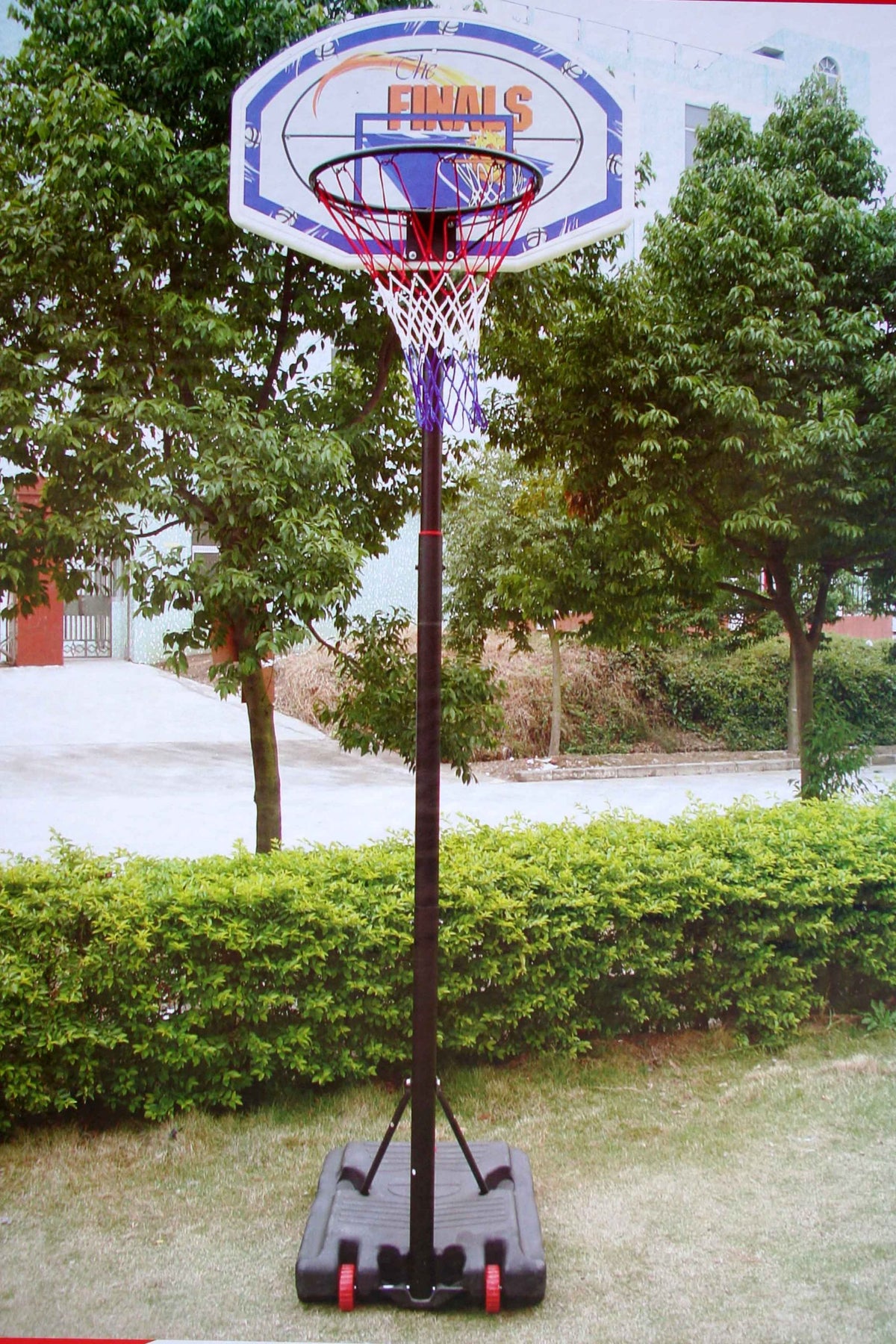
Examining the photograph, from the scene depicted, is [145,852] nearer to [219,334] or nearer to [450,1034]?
[450,1034]

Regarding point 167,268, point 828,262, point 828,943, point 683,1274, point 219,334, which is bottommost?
point 683,1274

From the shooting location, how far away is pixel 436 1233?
245 centimetres

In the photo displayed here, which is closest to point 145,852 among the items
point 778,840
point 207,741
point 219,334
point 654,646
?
point 207,741

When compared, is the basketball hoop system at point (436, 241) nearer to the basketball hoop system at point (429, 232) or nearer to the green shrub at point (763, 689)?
the basketball hoop system at point (429, 232)

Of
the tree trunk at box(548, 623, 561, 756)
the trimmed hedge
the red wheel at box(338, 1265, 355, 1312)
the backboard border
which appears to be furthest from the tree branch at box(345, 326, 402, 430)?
the red wheel at box(338, 1265, 355, 1312)

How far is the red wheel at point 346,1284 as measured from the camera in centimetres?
235

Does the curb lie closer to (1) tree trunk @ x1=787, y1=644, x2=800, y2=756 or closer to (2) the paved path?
(1) tree trunk @ x1=787, y1=644, x2=800, y2=756

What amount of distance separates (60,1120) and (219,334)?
2210 mm

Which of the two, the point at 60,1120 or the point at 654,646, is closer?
the point at 60,1120

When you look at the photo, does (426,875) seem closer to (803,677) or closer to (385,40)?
(385,40)

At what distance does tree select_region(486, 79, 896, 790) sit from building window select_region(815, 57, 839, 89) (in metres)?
0.05

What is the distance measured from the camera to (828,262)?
462cm

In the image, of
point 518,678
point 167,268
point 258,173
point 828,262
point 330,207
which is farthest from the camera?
point 518,678

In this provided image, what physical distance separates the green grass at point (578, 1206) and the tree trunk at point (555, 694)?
5.78ft
